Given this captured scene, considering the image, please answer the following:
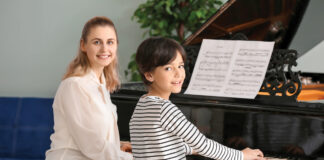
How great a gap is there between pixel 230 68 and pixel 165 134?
0.90 metres

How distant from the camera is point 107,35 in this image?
1.92 meters

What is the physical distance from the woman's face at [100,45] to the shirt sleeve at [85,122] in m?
0.17

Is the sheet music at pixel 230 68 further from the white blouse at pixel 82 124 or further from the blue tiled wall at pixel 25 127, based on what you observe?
the blue tiled wall at pixel 25 127

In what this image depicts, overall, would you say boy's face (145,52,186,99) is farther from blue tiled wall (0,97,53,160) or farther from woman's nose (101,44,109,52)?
blue tiled wall (0,97,53,160)

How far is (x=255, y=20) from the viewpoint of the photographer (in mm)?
2688

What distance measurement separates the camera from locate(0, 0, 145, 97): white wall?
4.77 metres

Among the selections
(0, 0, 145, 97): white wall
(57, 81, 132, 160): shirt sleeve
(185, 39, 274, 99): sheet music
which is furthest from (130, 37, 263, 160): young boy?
(0, 0, 145, 97): white wall

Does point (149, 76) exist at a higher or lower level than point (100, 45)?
lower

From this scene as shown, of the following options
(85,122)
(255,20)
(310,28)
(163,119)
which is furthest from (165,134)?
(310,28)

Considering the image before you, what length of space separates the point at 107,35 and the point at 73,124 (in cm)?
44

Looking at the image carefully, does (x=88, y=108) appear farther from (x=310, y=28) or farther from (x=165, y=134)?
(x=310, y=28)

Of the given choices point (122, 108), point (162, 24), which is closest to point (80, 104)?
point (122, 108)

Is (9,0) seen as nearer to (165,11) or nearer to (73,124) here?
(165,11)

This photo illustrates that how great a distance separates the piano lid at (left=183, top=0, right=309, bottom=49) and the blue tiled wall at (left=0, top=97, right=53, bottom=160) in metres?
2.06
